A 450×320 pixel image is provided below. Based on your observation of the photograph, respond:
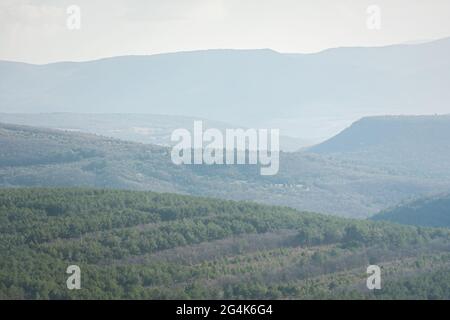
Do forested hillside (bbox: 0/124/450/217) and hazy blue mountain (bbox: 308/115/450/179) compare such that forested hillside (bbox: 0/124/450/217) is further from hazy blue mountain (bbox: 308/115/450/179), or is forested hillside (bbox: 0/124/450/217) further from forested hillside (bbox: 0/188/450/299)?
forested hillside (bbox: 0/188/450/299)

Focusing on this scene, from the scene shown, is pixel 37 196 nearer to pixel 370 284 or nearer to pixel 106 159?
pixel 370 284

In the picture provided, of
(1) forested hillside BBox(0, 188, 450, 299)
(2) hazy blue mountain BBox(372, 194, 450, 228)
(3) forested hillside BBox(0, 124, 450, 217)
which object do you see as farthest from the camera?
(3) forested hillside BBox(0, 124, 450, 217)

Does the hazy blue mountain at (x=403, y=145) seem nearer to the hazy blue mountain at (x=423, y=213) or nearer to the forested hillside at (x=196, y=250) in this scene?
the hazy blue mountain at (x=423, y=213)

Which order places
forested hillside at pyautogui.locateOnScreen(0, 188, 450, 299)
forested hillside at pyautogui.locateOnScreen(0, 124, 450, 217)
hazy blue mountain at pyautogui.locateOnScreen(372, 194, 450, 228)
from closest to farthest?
forested hillside at pyautogui.locateOnScreen(0, 188, 450, 299) → hazy blue mountain at pyautogui.locateOnScreen(372, 194, 450, 228) → forested hillside at pyautogui.locateOnScreen(0, 124, 450, 217)

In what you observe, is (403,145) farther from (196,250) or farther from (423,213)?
(196,250)

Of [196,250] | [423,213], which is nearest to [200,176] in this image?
[423,213]

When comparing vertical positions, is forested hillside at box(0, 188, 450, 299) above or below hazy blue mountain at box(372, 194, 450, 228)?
above

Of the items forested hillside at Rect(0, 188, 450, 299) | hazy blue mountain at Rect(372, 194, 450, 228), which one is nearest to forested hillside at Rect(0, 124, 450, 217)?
hazy blue mountain at Rect(372, 194, 450, 228)
